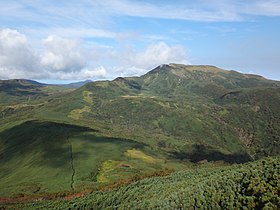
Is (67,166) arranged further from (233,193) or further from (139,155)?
(233,193)

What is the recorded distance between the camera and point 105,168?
486 ft

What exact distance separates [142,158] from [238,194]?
437ft

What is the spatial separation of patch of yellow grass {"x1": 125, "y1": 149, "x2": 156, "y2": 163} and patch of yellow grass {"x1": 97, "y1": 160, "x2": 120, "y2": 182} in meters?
19.5

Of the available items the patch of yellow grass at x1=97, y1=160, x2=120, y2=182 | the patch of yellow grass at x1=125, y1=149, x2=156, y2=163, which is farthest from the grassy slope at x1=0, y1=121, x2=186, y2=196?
the patch of yellow grass at x1=125, y1=149, x2=156, y2=163

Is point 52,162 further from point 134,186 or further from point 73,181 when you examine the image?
point 134,186

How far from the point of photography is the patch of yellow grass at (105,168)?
12945 cm

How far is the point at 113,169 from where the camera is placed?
14512cm

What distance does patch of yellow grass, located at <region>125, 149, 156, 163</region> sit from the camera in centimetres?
17638

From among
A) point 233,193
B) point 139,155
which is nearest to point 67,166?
point 139,155

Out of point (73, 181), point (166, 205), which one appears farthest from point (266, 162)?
point (73, 181)

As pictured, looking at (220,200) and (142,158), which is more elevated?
(220,200)

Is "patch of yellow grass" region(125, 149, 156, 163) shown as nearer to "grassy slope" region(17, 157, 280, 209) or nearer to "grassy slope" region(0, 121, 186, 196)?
"grassy slope" region(0, 121, 186, 196)

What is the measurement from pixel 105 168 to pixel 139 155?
37.9 metres

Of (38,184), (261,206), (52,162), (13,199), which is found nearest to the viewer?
(261,206)
